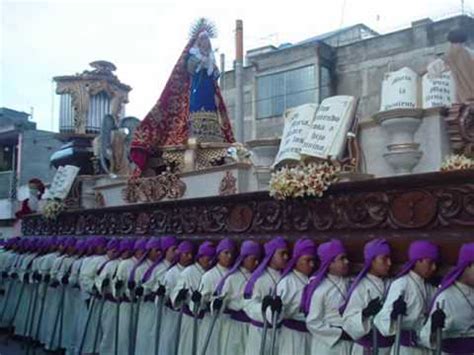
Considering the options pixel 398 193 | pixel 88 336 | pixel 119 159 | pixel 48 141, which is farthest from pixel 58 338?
pixel 48 141

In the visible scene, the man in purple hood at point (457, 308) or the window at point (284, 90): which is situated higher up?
the window at point (284, 90)

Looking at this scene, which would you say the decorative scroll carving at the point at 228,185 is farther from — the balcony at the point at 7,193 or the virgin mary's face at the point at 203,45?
the balcony at the point at 7,193

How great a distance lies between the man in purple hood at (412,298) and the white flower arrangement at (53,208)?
8.33m

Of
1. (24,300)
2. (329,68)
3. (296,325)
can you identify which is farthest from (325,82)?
(296,325)

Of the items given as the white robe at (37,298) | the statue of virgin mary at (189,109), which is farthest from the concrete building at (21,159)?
the statue of virgin mary at (189,109)

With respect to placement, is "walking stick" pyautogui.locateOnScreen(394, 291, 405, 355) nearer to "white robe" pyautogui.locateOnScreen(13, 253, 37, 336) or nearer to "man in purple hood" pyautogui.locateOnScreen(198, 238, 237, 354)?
"man in purple hood" pyautogui.locateOnScreen(198, 238, 237, 354)

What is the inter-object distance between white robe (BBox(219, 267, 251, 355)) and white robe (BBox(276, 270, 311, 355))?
2.48 ft

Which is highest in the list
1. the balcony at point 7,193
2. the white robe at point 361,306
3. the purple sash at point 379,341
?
the balcony at point 7,193

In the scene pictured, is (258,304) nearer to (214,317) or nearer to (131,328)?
(214,317)

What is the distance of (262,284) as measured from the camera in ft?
20.8

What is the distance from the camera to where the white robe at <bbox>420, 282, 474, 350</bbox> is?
4656 millimetres

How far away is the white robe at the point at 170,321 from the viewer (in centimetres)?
771

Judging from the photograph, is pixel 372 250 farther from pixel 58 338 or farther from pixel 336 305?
pixel 58 338

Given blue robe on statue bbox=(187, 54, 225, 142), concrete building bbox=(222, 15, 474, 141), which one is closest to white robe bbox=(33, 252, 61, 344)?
blue robe on statue bbox=(187, 54, 225, 142)
